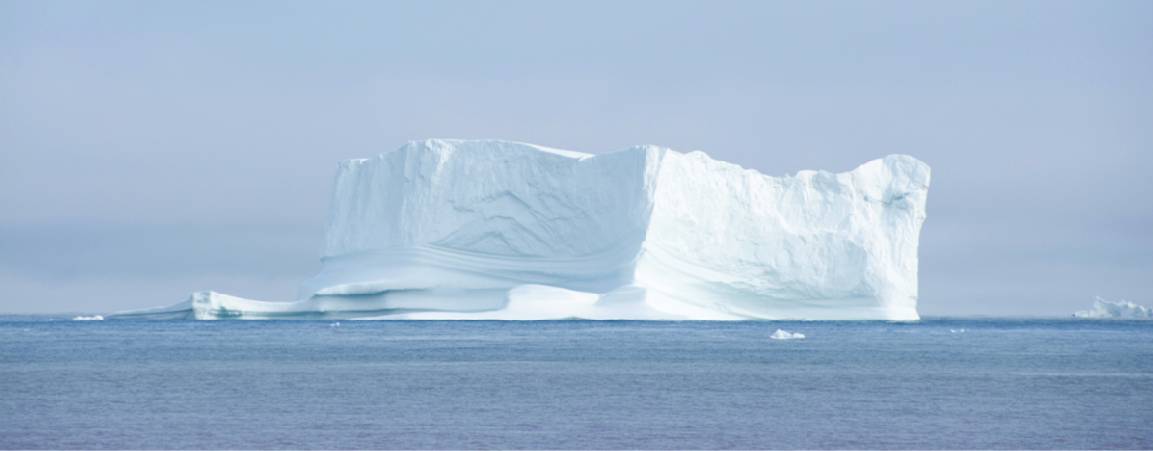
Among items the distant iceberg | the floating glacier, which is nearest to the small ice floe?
the floating glacier

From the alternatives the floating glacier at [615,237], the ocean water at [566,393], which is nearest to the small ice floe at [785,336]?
the ocean water at [566,393]

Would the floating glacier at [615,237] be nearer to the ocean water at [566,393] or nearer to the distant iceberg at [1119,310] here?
the ocean water at [566,393]

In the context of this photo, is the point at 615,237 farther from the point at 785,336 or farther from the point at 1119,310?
the point at 1119,310

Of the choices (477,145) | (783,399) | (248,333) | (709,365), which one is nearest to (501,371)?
(709,365)

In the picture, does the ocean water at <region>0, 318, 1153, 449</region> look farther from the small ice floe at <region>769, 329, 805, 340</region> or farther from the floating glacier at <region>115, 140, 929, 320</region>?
the floating glacier at <region>115, 140, 929, 320</region>

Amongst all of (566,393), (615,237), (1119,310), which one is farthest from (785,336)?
(1119,310)

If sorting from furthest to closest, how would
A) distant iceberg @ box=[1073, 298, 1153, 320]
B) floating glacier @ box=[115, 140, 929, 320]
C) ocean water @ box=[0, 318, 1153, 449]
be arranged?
distant iceberg @ box=[1073, 298, 1153, 320]
floating glacier @ box=[115, 140, 929, 320]
ocean water @ box=[0, 318, 1153, 449]
